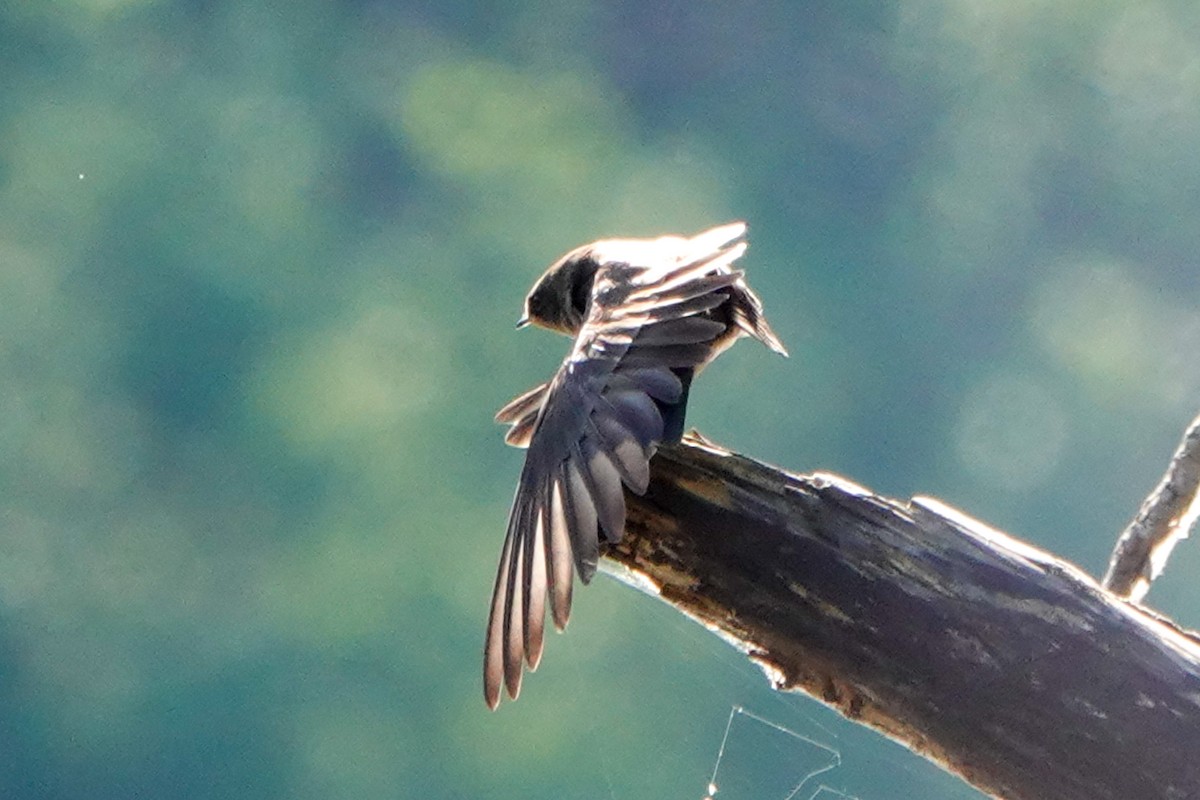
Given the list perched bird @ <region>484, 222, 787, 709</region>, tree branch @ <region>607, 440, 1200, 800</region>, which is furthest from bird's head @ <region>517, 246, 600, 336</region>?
tree branch @ <region>607, 440, 1200, 800</region>

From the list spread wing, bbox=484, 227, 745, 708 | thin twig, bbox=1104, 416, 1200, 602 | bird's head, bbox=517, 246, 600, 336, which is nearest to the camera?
spread wing, bbox=484, 227, 745, 708

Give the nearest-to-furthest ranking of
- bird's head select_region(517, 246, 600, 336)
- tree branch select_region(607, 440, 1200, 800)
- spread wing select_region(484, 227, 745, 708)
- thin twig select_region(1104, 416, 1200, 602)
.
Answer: tree branch select_region(607, 440, 1200, 800) → spread wing select_region(484, 227, 745, 708) → thin twig select_region(1104, 416, 1200, 602) → bird's head select_region(517, 246, 600, 336)

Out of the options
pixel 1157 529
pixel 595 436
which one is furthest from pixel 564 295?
pixel 1157 529

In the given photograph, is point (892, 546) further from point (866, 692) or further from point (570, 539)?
point (570, 539)

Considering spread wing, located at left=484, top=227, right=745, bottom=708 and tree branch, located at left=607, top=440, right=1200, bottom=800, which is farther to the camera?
spread wing, located at left=484, top=227, right=745, bottom=708

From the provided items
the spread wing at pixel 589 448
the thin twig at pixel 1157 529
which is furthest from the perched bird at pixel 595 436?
the thin twig at pixel 1157 529

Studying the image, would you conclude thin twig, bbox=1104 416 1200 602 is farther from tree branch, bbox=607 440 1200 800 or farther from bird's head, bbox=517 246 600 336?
bird's head, bbox=517 246 600 336
